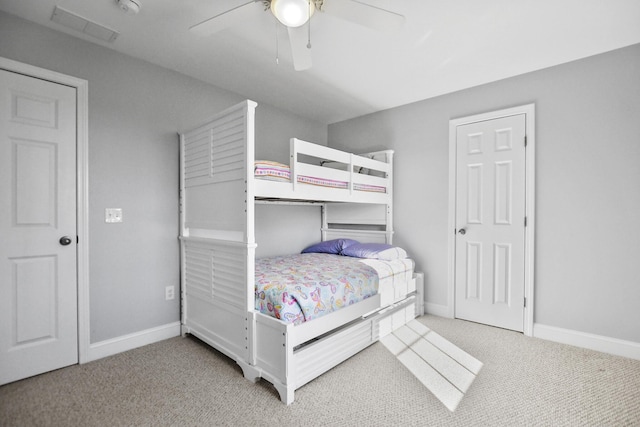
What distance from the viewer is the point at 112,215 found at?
231 centimetres

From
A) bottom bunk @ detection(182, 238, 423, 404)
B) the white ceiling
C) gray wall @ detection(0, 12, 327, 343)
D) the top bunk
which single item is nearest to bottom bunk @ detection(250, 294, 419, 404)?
bottom bunk @ detection(182, 238, 423, 404)

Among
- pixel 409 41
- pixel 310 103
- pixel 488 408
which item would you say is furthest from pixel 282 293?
pixel 310 103

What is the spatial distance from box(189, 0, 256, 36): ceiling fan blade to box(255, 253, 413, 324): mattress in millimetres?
1574

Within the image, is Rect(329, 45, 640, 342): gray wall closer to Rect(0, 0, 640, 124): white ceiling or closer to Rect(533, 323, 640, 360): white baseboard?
Rect(533, 323, 640, 360): white baseboard

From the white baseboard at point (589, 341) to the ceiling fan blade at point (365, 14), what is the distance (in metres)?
2.69

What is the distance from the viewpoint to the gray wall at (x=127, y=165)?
7.03 feet

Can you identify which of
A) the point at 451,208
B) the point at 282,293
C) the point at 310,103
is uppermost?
the point at 310,103

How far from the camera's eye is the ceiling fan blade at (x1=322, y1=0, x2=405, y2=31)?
1.52 metres

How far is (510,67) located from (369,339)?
2.57 meters

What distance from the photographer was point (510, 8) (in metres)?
1.85

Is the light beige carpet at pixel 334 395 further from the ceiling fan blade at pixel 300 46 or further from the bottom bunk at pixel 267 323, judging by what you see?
the ceiling fan blade at pixel 300 46

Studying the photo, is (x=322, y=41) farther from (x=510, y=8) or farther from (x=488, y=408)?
(x=488, y=408)

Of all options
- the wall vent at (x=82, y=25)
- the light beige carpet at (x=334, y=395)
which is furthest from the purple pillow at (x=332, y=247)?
the wall vent at (x=82, y=25)

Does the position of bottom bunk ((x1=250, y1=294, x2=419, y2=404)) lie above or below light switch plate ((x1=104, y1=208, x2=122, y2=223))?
below
